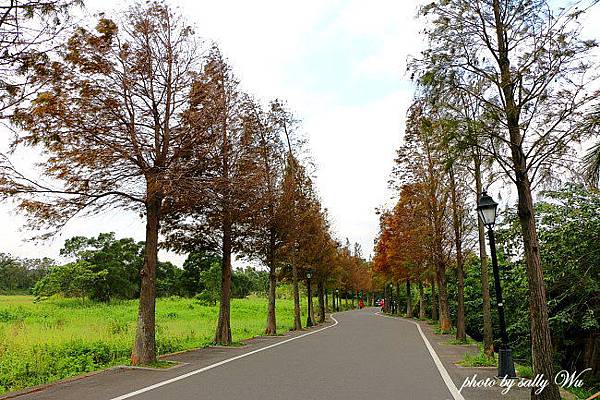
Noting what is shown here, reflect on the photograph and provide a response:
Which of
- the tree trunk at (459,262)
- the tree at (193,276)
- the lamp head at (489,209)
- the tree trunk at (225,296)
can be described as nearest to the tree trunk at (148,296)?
the tree trunk at (225,296)

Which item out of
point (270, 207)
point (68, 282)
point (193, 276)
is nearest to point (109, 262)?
point (68, 282)

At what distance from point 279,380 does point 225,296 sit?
9739 millimetres

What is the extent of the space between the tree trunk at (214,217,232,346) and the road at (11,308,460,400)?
356cm

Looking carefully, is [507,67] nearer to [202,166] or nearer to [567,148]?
[567,148]

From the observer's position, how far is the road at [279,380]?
27.8ft

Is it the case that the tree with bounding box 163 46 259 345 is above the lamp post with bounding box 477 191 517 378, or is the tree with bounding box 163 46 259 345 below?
above

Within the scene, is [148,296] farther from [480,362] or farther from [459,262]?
[459,262]

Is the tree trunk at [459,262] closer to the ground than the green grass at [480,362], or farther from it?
farther from it

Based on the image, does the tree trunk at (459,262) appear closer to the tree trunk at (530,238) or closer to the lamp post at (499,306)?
the lamp post at (499,306)

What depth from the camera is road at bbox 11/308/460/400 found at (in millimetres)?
8477

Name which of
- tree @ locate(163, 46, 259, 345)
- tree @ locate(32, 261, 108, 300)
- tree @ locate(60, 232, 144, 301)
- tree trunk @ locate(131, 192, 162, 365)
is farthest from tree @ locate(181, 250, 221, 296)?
tree trunk @ locate(131, 192, 162, 365)

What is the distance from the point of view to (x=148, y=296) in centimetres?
1300

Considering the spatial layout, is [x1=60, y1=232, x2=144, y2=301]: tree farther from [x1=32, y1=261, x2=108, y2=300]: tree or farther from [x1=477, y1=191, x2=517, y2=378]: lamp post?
[x1=477, y1=191, x2=517, y2=378]: lamp post

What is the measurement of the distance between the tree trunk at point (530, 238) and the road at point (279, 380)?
6.22 ft
